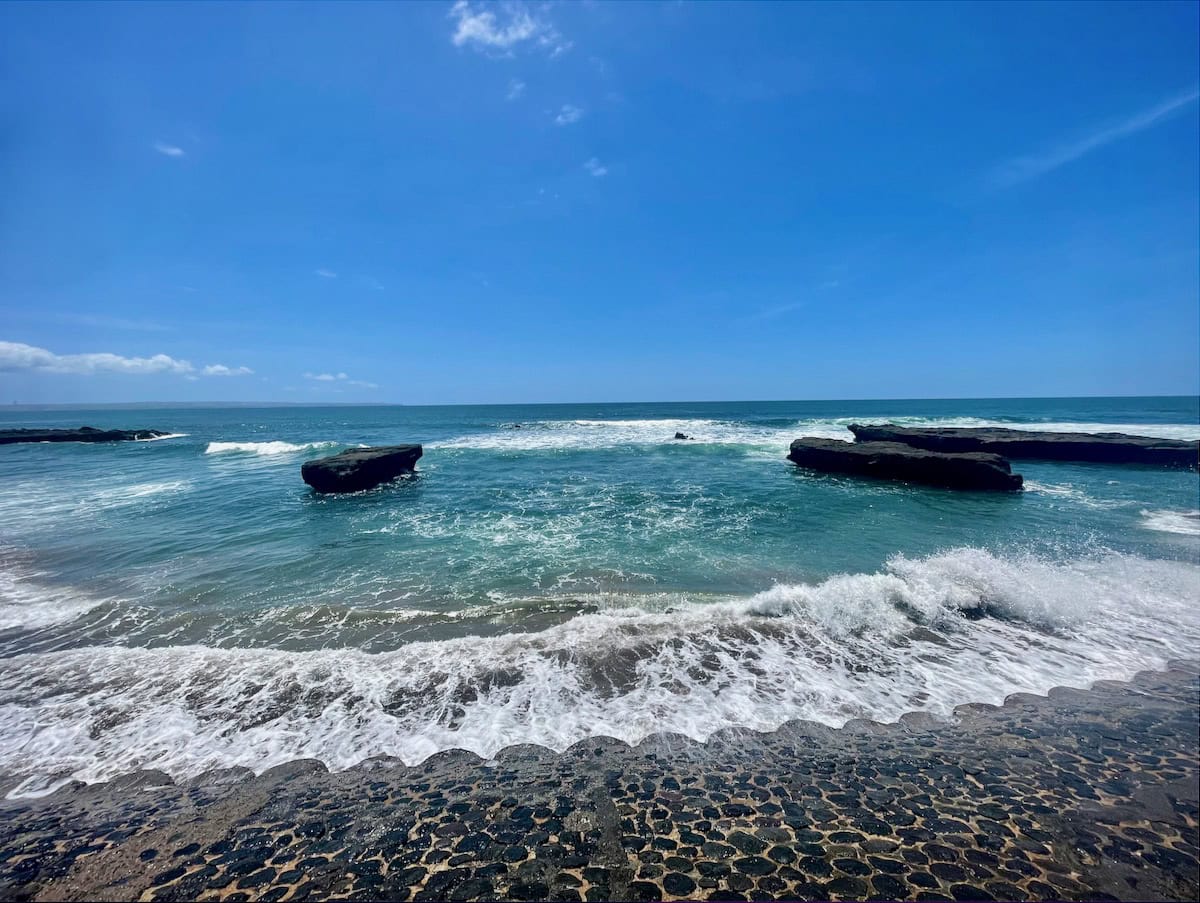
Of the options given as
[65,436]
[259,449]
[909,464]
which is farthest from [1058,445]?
[65,436]

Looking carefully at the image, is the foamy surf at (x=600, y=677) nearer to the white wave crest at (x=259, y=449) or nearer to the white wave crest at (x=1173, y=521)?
the white wave crest at (x=1173, y=521)

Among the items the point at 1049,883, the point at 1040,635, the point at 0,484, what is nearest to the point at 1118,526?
the point at 1040,635

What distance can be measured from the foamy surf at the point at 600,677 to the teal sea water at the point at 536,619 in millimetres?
40

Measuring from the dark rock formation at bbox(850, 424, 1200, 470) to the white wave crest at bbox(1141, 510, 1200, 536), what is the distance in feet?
33.2

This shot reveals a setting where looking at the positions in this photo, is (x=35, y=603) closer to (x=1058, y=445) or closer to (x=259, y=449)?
(x=259, y=449)

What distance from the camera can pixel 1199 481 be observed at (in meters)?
21.0

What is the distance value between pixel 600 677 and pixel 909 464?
2170cm

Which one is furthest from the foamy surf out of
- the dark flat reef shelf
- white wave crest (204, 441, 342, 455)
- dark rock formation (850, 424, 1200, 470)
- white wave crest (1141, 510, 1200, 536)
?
white wave crest (204, 441, 342, 455)

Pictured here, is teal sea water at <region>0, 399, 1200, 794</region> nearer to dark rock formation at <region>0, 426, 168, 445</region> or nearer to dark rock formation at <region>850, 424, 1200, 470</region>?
dark rock formation at <region>850, 424, 1200, 470</region>

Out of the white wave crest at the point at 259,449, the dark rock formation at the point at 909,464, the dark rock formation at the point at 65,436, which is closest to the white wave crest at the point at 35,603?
the dark rock formation at the point at 909,464

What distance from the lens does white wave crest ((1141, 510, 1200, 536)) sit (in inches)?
526

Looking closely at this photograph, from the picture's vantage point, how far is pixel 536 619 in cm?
839

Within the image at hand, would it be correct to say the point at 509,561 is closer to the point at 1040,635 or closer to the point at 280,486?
the point at 1040,635

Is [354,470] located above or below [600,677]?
above
